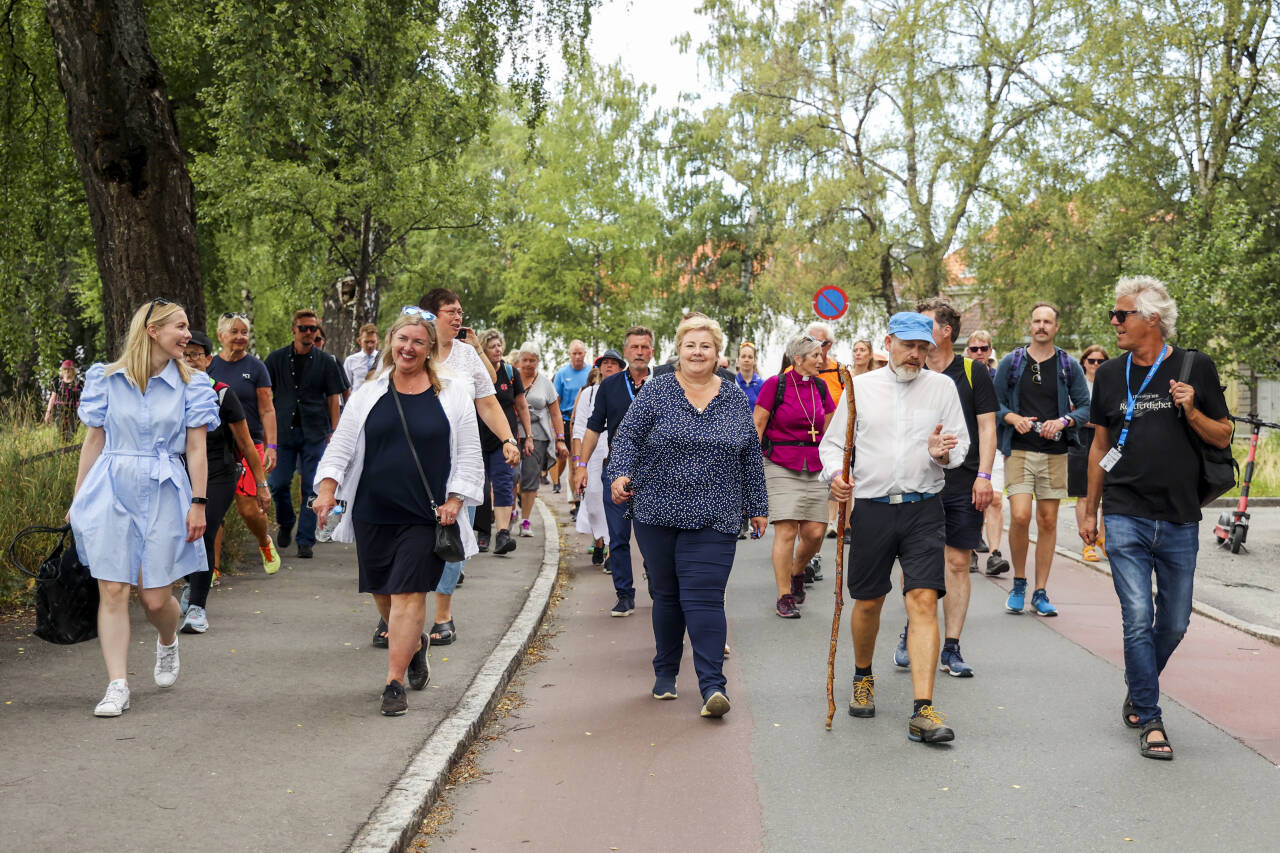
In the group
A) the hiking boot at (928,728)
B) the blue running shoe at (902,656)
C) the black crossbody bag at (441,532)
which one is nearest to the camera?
the hiking boot at (928,728)

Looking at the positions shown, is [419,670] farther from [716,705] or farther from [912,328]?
[912,328]

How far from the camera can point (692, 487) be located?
6449mm

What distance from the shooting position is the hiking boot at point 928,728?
5762 millimetres

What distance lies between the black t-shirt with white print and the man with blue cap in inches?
28.7

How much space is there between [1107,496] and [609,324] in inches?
1621

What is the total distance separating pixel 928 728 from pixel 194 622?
14.5 ft

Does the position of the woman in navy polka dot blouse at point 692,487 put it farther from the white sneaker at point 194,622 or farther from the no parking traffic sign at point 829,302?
the no parking traffic sign at point 829,302

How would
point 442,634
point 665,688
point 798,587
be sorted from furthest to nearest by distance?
point 798,587
point 442,634
point 665,688

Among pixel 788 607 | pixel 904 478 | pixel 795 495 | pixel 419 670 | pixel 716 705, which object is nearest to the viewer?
pixel 904 478

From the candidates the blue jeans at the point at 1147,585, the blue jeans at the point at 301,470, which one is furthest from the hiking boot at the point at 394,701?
the blue jeans at the point at 301,470

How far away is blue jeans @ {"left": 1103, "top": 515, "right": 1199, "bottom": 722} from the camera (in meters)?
5.83

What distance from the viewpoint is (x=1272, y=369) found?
26203 mm

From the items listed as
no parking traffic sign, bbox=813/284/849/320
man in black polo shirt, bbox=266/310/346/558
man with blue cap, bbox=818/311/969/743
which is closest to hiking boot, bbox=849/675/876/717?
man with blue cap, bbox=818/311/969/743

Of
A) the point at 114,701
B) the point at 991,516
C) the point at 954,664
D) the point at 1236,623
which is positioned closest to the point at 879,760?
the point at 954,664
